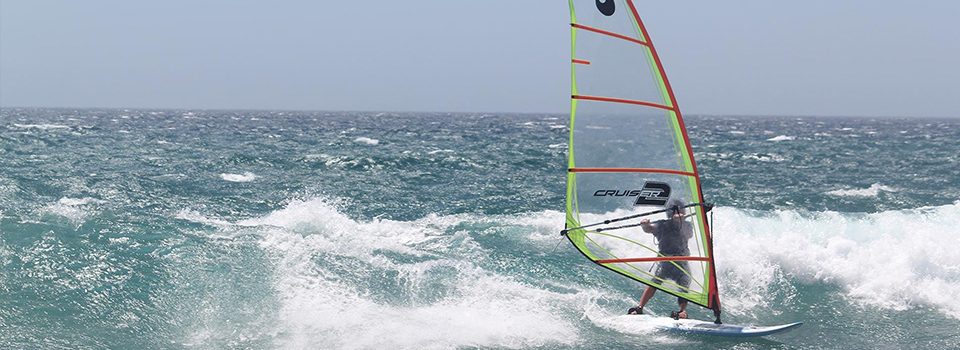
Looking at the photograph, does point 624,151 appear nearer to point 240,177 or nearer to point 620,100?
point 620,100

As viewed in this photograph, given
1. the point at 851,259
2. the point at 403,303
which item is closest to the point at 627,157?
the point at 403,303

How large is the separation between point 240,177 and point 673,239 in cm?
1457

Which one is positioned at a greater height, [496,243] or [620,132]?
[620,132]

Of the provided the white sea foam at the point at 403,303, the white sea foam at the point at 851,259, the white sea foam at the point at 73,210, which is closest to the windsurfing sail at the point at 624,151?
the white sea foam at the point at 403,303

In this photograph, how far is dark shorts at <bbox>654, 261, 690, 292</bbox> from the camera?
7574 millimetres

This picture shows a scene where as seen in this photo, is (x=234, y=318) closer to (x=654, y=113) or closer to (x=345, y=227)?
(x=345, y=227)

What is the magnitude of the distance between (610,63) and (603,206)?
1461 mm

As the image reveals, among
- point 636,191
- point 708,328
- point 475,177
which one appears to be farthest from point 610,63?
point 475,177

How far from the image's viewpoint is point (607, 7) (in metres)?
6.96

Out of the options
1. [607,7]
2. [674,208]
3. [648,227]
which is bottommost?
[648,227]

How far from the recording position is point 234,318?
7902 millimetres

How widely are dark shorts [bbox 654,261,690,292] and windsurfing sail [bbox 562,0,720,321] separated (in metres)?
0.02

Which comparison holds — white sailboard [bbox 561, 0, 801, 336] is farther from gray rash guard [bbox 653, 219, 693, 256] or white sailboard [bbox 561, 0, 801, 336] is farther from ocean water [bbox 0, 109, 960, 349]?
ocean water [bbox 0, 109, 960, 349]

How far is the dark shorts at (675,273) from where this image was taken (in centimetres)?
757
